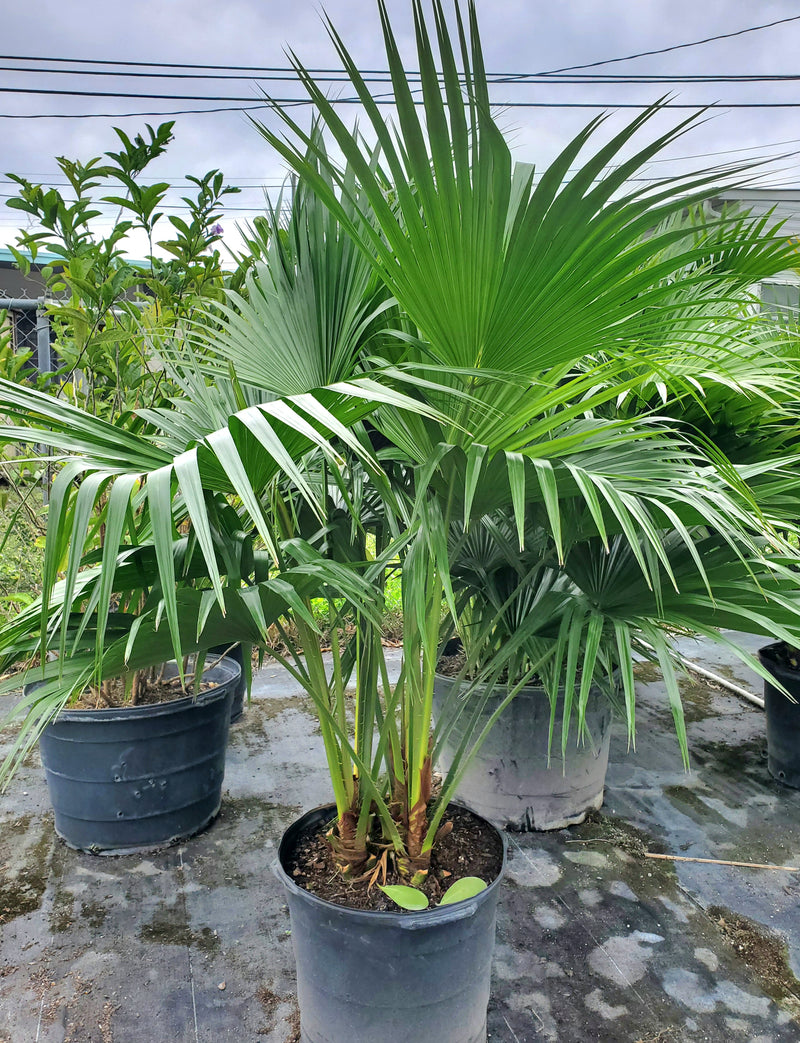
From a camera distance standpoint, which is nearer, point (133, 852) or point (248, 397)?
point (248, 397)

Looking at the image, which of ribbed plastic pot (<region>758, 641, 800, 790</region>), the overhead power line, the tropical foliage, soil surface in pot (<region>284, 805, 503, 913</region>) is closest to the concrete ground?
ribbed plastic pot (<region>758, 641, 800, 790</region>)

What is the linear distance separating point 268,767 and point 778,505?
5.94ft

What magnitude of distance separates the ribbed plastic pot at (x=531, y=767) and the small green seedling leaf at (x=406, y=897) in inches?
32.4

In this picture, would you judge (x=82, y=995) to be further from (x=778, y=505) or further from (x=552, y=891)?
(x=778, y=505)

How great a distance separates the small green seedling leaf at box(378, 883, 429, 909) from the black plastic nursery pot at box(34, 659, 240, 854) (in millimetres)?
896

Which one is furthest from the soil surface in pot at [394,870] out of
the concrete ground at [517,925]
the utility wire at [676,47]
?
the utility wire at [676,47]

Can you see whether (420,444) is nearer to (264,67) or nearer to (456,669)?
(456,669)

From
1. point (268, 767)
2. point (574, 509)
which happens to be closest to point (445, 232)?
point (574, 509)

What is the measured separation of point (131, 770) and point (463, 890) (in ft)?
3.41

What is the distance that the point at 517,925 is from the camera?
5.52 feet

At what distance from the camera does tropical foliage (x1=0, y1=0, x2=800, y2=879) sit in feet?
2.64

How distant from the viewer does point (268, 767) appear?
2430mm

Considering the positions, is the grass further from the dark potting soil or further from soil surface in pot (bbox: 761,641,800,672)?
soil surface in pot (bbox: 761,641,800,672)

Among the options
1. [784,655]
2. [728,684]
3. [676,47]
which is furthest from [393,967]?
[676,47]
